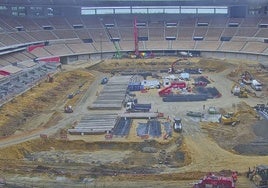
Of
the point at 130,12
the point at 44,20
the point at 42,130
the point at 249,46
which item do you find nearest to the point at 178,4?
the point at 130,12

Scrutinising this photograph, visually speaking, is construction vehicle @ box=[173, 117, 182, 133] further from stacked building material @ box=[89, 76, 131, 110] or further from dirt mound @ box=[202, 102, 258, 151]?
stacked building material @ box=[89, 76, 131, 110]

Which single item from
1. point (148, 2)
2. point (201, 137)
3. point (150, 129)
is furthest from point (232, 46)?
point (201, 137)

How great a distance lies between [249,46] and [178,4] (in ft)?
63.9

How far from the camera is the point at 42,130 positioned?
36469mm

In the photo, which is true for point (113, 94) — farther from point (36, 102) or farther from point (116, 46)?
point (116, 46)

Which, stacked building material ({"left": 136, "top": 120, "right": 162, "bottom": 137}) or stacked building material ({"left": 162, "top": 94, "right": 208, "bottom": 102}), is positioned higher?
stacked building material ({"left": 162, "top": 94, "right": 208, "bottom": 102})

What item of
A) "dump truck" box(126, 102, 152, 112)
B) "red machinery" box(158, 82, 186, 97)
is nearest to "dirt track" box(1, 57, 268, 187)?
"red machinery" box(158, 82, 186, 97)

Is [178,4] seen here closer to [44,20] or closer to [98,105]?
[44,20]

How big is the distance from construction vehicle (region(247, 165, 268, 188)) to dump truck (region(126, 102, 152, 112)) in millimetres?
18123

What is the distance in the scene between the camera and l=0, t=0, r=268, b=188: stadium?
27.8 m

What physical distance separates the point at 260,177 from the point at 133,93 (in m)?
26.7

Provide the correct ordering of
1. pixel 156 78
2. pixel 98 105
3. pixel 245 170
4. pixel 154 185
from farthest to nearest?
1. pixel 156 78
2. pixel 98 105
3. pixel 245 170
4. pixel 154 185

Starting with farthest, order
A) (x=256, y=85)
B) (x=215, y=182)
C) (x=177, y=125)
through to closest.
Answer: (x=256, y=85) < (x=177, y=125) < (x=215, y=182)

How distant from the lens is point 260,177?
2502cm
